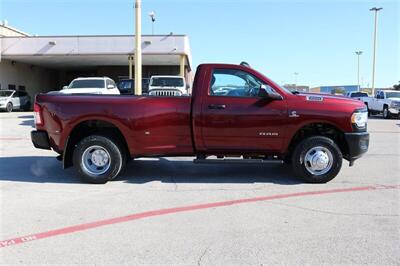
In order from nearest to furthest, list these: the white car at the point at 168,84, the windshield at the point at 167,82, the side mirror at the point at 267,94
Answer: the side mirror at the point at 267,94, the white car at the point at 168,84, the windshield at the point at 167,82

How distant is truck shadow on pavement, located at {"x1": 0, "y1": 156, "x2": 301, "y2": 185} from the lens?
8.01m

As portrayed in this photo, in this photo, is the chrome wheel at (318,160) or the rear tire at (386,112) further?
the rear tire at (386,112)

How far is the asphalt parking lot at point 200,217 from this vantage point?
450 cm

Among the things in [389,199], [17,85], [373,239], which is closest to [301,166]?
[389,199]

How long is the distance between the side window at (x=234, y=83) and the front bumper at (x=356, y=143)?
65.5 inches

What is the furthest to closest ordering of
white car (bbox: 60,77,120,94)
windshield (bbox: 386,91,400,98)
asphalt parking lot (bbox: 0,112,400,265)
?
windshield (bbox: 386,91,400,98) < white car (bbox: 60,77,120,94) < asphalt parking lot (bbox: 0,112,400,265)

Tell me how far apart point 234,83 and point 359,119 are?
2114mm

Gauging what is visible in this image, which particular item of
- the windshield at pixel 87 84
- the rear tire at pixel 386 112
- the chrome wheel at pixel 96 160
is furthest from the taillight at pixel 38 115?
the rear tire at pixel 386 112

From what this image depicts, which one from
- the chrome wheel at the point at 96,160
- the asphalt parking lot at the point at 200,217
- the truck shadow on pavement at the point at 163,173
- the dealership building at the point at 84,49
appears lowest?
the asphalt parking lot at the point at 200,217

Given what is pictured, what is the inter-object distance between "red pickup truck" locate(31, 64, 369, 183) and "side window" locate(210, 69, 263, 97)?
0.05 feet

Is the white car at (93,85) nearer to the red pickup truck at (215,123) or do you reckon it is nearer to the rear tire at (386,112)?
the red pickup truck at (215,123)

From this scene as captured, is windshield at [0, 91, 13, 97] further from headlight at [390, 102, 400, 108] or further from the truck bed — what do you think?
the truck bed

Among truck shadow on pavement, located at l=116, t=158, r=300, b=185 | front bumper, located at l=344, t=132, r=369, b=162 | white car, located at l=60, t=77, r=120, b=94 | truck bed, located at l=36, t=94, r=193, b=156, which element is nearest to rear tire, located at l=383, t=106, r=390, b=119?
white car, located at l=60, t=77, r=120, b=94

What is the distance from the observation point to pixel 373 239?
494cm
